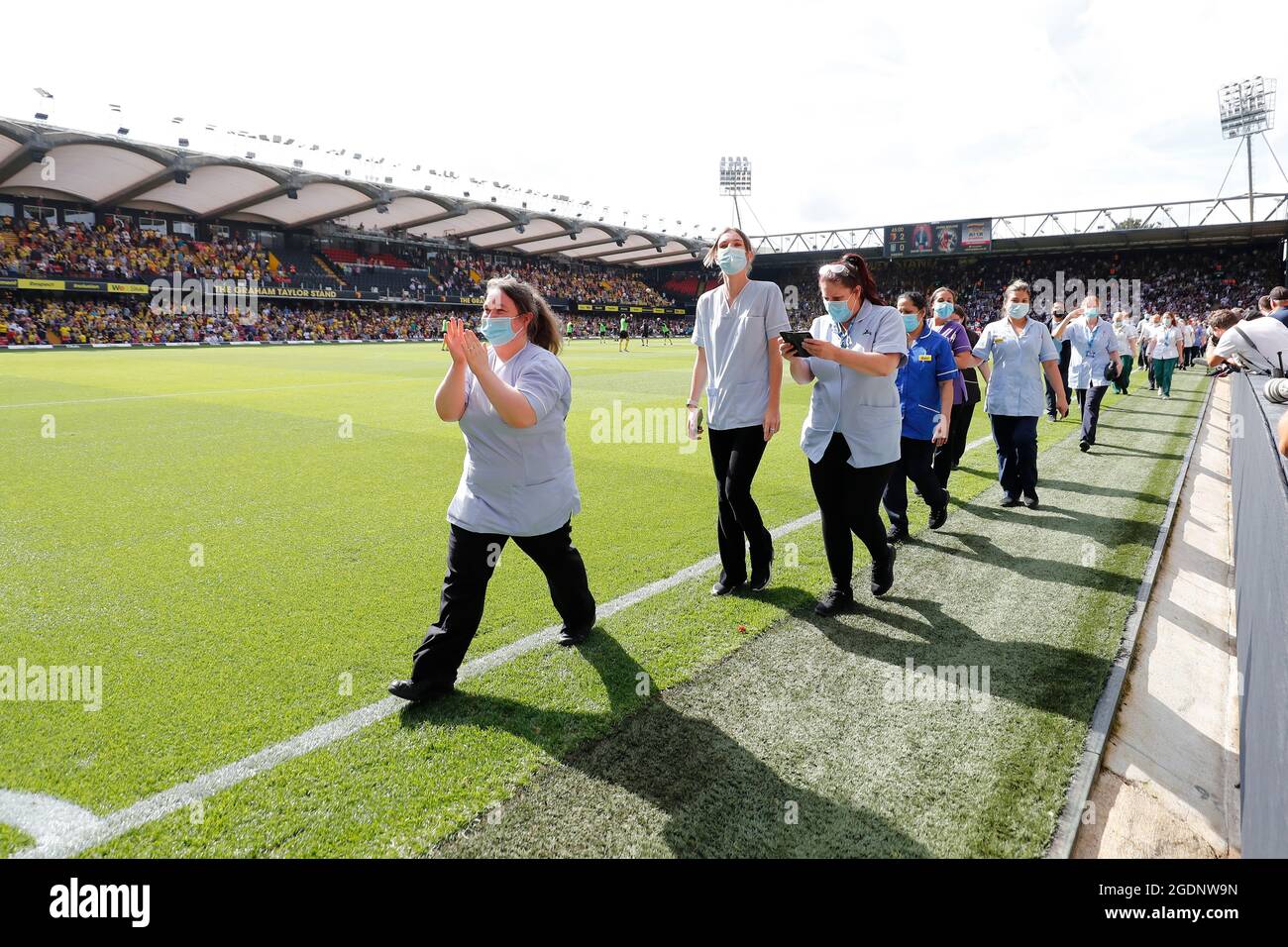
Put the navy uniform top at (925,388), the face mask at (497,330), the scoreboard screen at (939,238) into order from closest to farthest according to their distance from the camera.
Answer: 1. the face mask at (497,330)
2. the navy uniform top at (925,388)
3. the scoreboard screen at (939,238)

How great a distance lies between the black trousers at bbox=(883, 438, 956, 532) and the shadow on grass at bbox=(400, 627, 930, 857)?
3.21 meters

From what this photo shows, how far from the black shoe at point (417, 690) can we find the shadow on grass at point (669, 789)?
4cm

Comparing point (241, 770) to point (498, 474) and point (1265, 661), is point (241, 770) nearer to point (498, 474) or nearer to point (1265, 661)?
point (498, 474)

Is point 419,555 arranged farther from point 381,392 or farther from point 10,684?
point 381,392

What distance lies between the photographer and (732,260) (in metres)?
3.99

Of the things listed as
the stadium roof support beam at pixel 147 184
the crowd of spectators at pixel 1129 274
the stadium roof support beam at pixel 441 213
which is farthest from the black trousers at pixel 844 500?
the stadium roof support beam at pixel 441 213

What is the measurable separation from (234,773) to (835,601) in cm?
297

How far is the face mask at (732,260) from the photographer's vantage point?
3.98 m

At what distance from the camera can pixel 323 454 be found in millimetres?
8531

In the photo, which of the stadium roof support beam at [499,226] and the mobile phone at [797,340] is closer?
the mobile phone at [797,340]

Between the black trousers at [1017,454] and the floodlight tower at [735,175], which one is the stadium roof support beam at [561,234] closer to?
the floodlight tower at [735,175]

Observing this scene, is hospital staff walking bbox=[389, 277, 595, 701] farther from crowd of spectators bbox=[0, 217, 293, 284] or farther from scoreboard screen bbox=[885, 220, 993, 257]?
scoreboard screen bbox=[885, 220, 993, 257]
